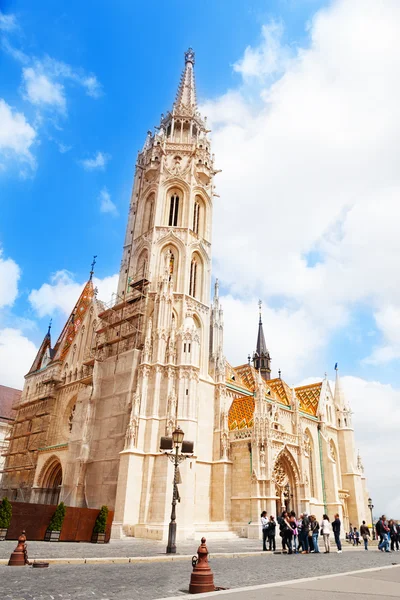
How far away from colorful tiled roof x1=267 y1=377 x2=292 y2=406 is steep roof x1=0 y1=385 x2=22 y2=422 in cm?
2949

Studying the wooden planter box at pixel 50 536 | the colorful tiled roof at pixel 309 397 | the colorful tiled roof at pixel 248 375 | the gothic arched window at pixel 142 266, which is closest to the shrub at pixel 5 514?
the wooden planter box at pixel 50 536

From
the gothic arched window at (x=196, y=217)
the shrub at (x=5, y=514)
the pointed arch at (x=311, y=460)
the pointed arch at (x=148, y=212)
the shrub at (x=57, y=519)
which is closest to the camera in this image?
the shrub at (x=5, y=514)

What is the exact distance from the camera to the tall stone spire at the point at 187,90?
4262cm

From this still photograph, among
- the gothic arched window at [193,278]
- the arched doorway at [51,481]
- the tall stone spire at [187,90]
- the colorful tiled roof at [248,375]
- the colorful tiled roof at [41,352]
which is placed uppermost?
the tall stone spire at [187,90]

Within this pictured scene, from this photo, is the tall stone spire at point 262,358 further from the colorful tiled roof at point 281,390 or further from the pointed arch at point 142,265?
the pointed arch at point 142,265

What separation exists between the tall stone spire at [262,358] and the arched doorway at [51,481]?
2545cm

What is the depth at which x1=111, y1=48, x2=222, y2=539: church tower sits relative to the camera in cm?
2365

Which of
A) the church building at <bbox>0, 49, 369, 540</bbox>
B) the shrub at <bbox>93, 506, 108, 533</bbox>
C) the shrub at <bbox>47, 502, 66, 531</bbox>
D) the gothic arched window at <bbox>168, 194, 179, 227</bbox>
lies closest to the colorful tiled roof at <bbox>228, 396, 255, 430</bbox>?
the church building at <bbox>0, 49, 369, 540</bbox>

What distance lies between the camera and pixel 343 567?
1127cm

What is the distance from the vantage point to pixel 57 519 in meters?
17.3

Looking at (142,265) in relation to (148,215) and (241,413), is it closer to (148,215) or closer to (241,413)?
(148,215)

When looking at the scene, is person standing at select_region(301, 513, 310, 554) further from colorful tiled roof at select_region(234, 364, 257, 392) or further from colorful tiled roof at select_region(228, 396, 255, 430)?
colorful tiled roof at select_region(234, 364, 257, 392)

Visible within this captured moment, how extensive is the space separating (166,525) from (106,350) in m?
12.9

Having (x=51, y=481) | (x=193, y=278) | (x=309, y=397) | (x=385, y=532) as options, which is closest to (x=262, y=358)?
(x=309, y=397)
